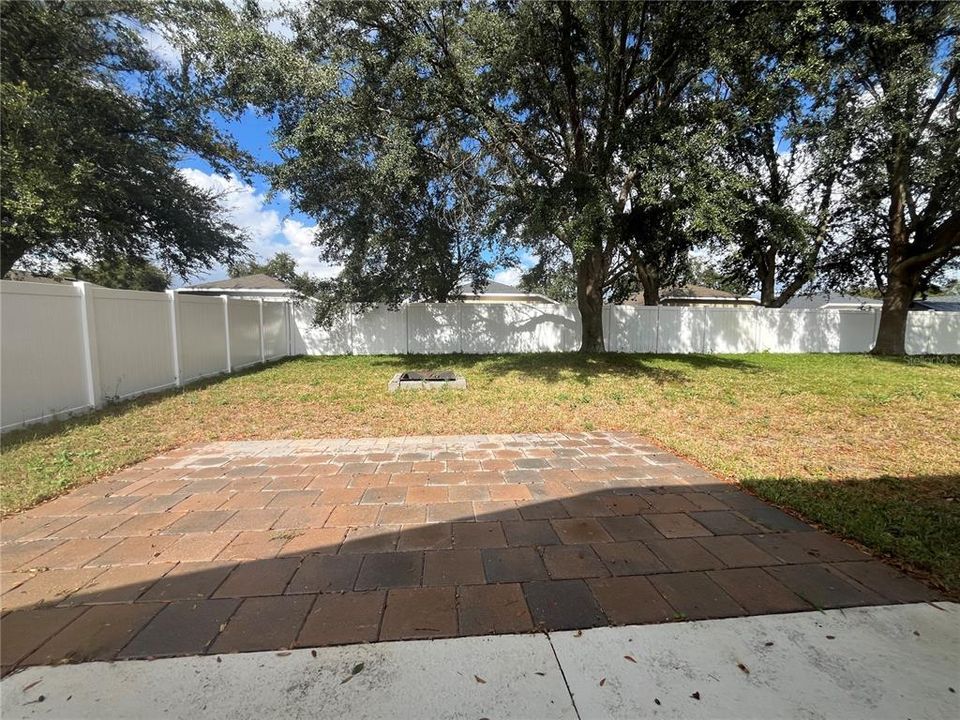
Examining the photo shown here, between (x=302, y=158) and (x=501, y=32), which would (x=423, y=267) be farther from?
(x=501, y=32)

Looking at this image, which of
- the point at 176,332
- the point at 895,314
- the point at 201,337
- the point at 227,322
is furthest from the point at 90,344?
the point at 895,314

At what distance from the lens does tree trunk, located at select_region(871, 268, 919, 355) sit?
13117mm

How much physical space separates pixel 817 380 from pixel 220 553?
Result: 9678mm

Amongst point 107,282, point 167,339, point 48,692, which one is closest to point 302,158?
point 167,339

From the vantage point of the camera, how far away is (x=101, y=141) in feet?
29.1

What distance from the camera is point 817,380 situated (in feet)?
27.4

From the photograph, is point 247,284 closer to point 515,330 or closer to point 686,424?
point 515,330

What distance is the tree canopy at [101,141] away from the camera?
7.50 m

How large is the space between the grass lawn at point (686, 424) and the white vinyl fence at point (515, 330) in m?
3.95

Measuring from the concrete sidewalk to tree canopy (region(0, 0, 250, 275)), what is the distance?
871cm

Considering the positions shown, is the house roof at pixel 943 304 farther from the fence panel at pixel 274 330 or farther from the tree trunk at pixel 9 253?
the tree trunk at pixel 9 253

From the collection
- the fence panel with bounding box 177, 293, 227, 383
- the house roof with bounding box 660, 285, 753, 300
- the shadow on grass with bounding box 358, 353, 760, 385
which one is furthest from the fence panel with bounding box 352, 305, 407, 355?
the house roof with bounding box 660, 285, 753, 300

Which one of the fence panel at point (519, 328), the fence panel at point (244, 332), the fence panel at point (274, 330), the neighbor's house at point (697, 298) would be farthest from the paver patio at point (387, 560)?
the neighbor's house at point (697, 298)

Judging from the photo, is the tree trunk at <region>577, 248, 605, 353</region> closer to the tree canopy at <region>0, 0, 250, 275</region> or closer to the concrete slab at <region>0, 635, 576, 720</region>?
the tree canopy at <region>0, 0, 250, 275</region>
